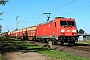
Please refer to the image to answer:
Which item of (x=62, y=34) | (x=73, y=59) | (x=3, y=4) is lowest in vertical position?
(x=73, y=59)

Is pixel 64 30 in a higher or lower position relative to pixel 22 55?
higher

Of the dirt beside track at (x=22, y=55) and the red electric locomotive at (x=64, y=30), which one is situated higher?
the red electric locomotive at (x=64, y=30)

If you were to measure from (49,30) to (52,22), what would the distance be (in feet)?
6.83

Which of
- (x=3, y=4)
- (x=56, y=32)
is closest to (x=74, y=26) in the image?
(x=56, y=32)

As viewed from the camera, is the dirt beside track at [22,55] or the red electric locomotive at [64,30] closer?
the dirt beside track at [22,55]

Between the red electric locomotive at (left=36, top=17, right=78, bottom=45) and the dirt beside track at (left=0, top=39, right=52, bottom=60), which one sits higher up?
the red electric locomotive at (left=36, top=17, right=78, bottom=45)

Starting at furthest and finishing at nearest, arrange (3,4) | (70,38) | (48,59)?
(70,38)
(3,4)
(48,59)

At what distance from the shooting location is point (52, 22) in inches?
1233

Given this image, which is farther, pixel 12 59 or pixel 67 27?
pixel 67 27

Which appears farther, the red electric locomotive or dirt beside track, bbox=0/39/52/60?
the red electric locomotive

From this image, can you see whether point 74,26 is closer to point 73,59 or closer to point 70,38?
point 70,38

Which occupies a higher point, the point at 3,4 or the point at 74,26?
the point at 3,4

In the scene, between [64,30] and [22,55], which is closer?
[22,55]

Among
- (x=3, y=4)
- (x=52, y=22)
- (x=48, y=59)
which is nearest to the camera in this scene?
(x=48, y=59)
